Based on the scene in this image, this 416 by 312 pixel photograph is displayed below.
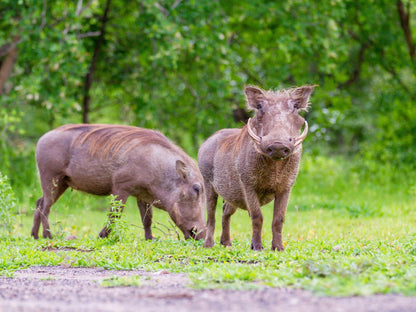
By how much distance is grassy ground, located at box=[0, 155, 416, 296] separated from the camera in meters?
4.39

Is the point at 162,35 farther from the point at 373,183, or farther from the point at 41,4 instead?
the point at 373,183

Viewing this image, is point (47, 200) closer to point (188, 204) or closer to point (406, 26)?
point (188, 204)

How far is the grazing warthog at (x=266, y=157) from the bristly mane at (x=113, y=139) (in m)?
1.88

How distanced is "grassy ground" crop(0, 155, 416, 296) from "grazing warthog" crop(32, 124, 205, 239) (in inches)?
11.0

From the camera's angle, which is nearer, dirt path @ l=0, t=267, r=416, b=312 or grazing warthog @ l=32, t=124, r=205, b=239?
dirt path @ l=0, t=267, r=416, b=312

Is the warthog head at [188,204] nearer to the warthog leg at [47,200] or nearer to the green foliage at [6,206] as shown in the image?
the warthog leg at [47,200]

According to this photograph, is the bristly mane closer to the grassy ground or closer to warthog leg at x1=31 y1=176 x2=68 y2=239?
warthog leg at x1=31 y1=176 x2=68 y2=239

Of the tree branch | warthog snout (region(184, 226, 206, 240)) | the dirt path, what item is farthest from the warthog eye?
the tree branch

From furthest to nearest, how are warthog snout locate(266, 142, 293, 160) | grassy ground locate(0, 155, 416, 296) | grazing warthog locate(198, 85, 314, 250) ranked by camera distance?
1. grazing warthog locate(198, 85, 314, 250)
2. warthog snout locate(266, 142, 293, 160)
3. grassy ground locate(0, 155, 416, 296)

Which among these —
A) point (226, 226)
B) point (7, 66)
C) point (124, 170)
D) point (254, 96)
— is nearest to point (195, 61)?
point (7, 66)

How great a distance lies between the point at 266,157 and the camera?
631 centimetres

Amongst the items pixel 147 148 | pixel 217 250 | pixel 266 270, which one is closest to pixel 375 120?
pixel 147 148

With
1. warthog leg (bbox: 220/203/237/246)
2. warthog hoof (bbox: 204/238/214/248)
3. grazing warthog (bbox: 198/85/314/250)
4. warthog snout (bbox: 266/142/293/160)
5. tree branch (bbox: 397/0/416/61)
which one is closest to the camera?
warthog snout (bbox: 266/142/293/160)

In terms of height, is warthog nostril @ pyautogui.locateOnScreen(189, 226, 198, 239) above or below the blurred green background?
below
